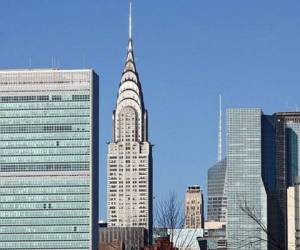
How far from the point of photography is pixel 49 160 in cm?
18062

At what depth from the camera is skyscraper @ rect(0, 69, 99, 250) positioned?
178375 millimetres

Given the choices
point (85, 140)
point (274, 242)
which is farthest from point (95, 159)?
point (274, 242)

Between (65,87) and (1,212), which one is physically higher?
(65,87)

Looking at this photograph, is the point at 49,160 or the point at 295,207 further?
the point at 49,160

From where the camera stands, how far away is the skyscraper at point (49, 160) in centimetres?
17838

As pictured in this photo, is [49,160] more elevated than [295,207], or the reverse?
[49,160]

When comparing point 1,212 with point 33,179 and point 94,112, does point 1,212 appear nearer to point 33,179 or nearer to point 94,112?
point 33,179

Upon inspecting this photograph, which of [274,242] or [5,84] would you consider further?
[5,84]

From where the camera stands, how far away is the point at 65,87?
7156 inches

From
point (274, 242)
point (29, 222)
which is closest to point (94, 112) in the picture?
point (29, 222)

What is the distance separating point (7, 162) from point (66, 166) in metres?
8.35

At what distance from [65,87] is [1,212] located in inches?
754

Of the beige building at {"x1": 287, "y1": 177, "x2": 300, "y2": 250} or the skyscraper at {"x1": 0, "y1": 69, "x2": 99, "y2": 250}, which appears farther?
the skyscraper at {"x1": 0, "y1": 69, "x2": 99, "y2": 250}

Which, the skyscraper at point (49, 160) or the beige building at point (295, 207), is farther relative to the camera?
the skyscraper at point (49, 160)
